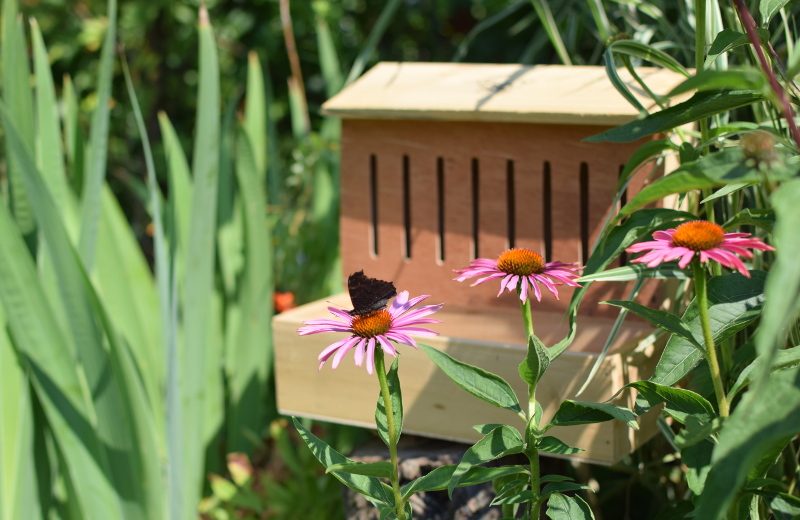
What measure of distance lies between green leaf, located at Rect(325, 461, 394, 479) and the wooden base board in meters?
0.22

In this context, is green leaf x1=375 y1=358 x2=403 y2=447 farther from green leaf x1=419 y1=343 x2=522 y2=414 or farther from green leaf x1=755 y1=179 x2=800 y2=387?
green leaf x1=755 y1=179 x2=800 y2=387

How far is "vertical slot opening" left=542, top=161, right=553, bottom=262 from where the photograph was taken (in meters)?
0.96

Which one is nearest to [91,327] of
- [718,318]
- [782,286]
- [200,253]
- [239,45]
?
[200,253]

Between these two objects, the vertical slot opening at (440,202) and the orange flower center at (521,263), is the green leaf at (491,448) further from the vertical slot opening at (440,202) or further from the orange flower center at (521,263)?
the vertical slot opening at (440,202)

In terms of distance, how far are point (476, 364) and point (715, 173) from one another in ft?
1.47

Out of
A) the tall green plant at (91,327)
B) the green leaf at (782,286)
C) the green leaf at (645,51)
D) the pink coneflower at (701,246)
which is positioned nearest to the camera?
the green leaf at (782,286)

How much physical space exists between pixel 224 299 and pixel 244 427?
243mm

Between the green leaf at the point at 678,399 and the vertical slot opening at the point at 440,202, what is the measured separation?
50 centimetres

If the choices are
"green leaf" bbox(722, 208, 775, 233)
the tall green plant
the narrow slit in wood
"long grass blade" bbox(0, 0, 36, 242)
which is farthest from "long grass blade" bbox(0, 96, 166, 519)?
"green leaf" bbox(722, 208, 775, 233)

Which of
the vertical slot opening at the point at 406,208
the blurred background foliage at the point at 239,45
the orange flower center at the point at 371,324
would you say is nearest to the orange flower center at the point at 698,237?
the orange flower center at the point at 371,324

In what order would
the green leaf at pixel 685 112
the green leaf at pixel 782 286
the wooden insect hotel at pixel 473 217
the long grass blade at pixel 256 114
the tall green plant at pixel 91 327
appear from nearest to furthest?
the green leaf at pixel 782 286, the green leaf at pixel 685 112, the wooden insect hotel at pixel 473 217, the tall green plant at pixel 91 327, the long grass blade at pixel 256 114

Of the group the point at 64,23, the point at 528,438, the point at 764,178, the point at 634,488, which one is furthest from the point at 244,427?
the point at 64,23

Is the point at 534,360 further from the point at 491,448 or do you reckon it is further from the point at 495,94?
the point at 495,94

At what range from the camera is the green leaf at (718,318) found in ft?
1.92
